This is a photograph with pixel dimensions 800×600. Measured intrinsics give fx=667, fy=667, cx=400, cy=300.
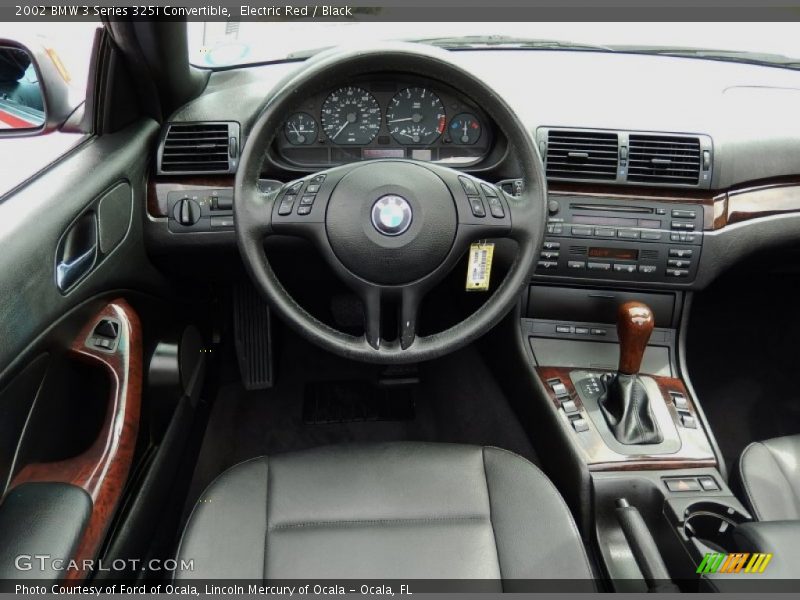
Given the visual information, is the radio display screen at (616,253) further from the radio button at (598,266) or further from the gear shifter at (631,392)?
the gear shifter at (631,392)

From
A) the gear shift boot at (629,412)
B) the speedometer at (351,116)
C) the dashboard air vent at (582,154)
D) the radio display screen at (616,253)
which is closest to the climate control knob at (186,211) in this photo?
the speedometer at (351,116)

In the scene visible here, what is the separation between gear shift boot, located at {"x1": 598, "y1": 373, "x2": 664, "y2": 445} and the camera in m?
1.54

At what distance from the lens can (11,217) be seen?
1170 millimetres

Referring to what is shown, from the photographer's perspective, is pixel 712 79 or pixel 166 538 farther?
pixel 712 79

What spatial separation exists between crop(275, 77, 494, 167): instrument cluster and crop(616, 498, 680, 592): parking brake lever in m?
0.87

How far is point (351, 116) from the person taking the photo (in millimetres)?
1571

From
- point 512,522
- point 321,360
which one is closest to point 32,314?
point 512,522

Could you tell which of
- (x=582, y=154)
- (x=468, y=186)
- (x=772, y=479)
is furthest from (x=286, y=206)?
(x=772, y=479)

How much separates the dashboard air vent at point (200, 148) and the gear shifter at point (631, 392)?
40.5 inches

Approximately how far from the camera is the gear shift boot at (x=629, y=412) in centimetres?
154

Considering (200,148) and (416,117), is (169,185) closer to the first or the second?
(200,148)

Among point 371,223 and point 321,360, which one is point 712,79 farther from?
point 321,360

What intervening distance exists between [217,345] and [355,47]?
134 centimetres

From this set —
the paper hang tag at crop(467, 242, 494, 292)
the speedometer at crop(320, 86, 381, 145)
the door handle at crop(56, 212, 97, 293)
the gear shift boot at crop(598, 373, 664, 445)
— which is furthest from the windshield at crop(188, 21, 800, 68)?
the gear shift boot at crop(598, 373, 664, 445)
